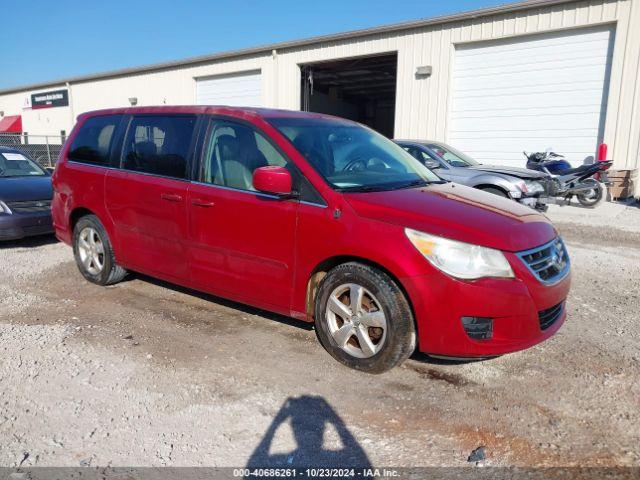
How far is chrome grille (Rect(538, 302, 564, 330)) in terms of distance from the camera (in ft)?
10.5

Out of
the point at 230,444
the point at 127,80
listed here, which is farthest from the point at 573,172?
the point at 127,80

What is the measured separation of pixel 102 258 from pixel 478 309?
389 cm

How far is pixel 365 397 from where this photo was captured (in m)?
3.12

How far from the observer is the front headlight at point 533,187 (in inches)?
344

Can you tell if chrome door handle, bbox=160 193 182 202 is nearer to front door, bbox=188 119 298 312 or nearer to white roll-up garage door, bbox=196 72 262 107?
front door, bbox=188 119 298 312

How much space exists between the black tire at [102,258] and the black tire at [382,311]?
8.76 feet

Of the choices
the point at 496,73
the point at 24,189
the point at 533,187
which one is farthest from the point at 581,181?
the point at 24,189

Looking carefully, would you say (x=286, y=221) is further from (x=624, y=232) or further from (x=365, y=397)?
(x=624, y=232)

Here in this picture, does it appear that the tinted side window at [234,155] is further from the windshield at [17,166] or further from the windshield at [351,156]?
the windshield at [17,166]

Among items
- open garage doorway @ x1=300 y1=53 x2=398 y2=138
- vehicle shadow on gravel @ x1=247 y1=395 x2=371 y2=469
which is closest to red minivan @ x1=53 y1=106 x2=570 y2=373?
vehicle shadow on gravel @ x1=247 y1=395 x2=371 y2=469

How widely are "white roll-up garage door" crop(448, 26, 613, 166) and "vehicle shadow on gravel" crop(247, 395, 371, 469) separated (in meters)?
12.8

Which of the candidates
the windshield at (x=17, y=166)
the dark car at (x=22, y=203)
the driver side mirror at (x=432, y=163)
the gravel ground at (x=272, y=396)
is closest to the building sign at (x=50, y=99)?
the windshield at (x=17, y=166)

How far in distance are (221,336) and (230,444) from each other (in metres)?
1.45

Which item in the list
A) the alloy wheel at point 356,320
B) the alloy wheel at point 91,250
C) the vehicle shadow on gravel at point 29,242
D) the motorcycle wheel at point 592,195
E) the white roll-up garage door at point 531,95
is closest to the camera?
the alloy wheel at point 356,320
